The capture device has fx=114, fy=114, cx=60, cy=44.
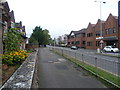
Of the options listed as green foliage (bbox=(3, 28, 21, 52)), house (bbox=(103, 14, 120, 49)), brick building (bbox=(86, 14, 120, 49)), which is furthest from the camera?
brick building (bbox=(86, 14, 120, 49))

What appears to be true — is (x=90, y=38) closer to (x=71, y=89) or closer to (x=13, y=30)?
(x=13, y=30)

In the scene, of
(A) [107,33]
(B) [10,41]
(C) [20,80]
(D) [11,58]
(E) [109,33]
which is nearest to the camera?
(C) [20,80]

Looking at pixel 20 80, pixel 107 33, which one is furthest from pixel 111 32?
pixel 20 80

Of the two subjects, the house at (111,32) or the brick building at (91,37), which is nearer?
the house at (111,32)

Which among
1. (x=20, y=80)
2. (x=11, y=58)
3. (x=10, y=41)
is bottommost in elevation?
(x=20, y=80)

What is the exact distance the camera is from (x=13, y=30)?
9.61 m

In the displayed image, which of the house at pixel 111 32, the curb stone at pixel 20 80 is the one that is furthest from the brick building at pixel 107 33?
the curb stone at pixel 20 80

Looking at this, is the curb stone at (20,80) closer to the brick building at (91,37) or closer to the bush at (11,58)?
the bush at (11,58)

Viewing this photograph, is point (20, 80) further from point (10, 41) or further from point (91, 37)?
point (91, 37)

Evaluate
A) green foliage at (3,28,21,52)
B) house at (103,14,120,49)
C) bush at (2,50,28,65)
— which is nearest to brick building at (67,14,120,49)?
house at (103,14,120,49)

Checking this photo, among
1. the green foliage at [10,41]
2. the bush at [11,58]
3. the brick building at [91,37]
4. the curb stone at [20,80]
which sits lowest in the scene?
the curb stone at [20,80]

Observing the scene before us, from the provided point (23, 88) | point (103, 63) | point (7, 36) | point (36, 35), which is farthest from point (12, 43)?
point (36, 35)

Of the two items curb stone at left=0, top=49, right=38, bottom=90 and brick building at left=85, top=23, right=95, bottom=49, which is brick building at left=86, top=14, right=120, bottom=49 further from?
curb stone at left=0, top=49, right=38, bottom=90

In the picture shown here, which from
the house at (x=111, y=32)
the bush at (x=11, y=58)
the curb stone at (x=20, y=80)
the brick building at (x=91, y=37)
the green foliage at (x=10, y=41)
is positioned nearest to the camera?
the curb stone at (x=20, y=80)
